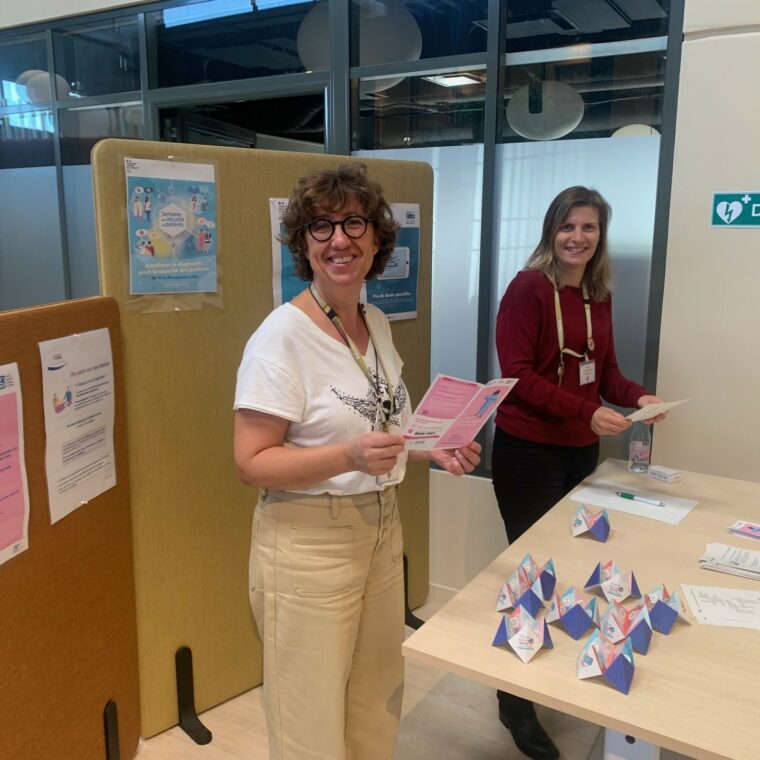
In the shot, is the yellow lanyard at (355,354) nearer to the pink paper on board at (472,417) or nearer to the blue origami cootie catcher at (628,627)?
the pink paper on board at (472,417)

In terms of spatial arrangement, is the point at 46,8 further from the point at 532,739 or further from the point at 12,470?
the point at 532,739

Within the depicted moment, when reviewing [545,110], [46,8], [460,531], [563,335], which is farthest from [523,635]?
[46,8]

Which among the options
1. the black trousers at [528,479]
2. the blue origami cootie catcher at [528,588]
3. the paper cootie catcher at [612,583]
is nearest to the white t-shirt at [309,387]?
the blue origami cootie catcher at [528,588]

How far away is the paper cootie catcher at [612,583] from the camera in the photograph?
1.46 meters

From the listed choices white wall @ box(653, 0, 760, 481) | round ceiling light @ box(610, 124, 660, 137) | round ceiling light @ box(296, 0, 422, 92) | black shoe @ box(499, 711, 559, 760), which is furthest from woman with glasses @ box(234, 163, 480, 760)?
round ceiling light @ box(296, 0, 422, 92)

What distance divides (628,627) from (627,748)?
229mm

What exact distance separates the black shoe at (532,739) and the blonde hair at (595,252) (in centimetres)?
136

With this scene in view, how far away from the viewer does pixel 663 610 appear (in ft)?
4.51

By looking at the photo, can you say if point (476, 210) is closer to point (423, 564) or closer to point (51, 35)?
point (423, 564)

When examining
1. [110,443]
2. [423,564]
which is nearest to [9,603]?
[110,443]

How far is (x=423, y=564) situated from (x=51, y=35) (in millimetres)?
3469

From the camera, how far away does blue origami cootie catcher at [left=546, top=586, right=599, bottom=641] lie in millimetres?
1346

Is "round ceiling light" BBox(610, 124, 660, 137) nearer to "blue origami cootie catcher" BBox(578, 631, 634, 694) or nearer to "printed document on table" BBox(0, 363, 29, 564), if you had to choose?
"blue origami cootie catcher" BBox(578, 631, 634, 694)

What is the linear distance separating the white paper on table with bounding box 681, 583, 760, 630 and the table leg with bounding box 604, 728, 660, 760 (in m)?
0.27
